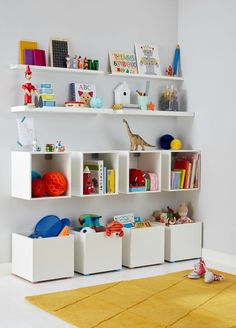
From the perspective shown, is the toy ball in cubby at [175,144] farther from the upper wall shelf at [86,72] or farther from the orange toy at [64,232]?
the orange toy at [64,232]

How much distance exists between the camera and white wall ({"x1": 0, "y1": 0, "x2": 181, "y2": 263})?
418 centimetres

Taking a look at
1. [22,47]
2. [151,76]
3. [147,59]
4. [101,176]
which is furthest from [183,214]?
[22,47]

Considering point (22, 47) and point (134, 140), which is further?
point (134, 140)

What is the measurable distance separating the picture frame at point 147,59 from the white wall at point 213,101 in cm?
27

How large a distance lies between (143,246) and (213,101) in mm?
1273

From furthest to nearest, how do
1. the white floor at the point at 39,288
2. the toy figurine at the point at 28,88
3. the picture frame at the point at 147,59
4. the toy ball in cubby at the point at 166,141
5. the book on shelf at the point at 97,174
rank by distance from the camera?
the toy ball in cubby at the point at 166,141
the picture frame at the point at 147,59
the book on shelf at the point at 97,174
the toy figurine at the point at 28,88
the white floor at the point at 39,288

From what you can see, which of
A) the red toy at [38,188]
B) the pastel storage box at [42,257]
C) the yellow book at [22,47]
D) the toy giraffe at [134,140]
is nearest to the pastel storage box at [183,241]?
the toy giraffe at [134,140]

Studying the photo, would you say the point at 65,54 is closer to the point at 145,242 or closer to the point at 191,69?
the point at 191,69

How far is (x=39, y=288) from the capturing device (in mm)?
3861

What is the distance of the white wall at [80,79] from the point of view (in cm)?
418

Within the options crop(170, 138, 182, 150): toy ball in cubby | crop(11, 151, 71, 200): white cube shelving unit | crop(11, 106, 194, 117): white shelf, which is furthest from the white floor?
crop(11, 106, 194, 117): white shelf

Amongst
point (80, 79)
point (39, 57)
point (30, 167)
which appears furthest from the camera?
point (80, 79)

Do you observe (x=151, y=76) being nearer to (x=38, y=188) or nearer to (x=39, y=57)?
(x=39, y=57)

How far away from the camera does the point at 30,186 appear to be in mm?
3986
